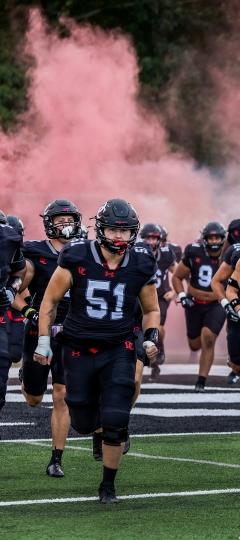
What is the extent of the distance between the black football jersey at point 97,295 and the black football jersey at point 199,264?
23.7 ft

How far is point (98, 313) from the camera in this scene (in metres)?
7.91

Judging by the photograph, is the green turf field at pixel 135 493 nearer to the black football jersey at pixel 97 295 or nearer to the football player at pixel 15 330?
the black football jersey at pixel 97 295

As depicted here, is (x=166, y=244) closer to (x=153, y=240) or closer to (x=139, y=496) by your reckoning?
(x=153, y=240)

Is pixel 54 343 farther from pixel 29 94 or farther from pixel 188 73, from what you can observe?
pixel 188 73

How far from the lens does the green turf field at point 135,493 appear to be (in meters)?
6.84

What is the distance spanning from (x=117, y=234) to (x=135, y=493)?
1431mm

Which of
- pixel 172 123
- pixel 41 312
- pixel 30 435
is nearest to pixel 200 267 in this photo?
pixel 30 435

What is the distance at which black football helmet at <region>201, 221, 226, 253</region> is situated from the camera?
588 inches

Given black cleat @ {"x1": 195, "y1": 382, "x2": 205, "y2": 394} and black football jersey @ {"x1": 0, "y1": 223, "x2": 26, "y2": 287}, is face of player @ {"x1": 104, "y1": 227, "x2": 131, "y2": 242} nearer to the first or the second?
black football jersey @ {"x1": 0, "y1": 223, "x2": 26, "y2": 287}

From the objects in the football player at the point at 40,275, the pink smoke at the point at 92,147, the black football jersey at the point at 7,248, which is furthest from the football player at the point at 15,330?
the pink smoke at the point at 92,147

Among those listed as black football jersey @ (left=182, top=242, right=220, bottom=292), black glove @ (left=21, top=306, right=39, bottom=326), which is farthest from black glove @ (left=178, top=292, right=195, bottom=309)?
black glove @ (left=21, top=306, right=39, bottom=326)

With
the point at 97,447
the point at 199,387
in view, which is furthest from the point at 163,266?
the point at 97,447

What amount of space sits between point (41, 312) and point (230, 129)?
21.4 m

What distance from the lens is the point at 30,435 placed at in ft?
34.7
